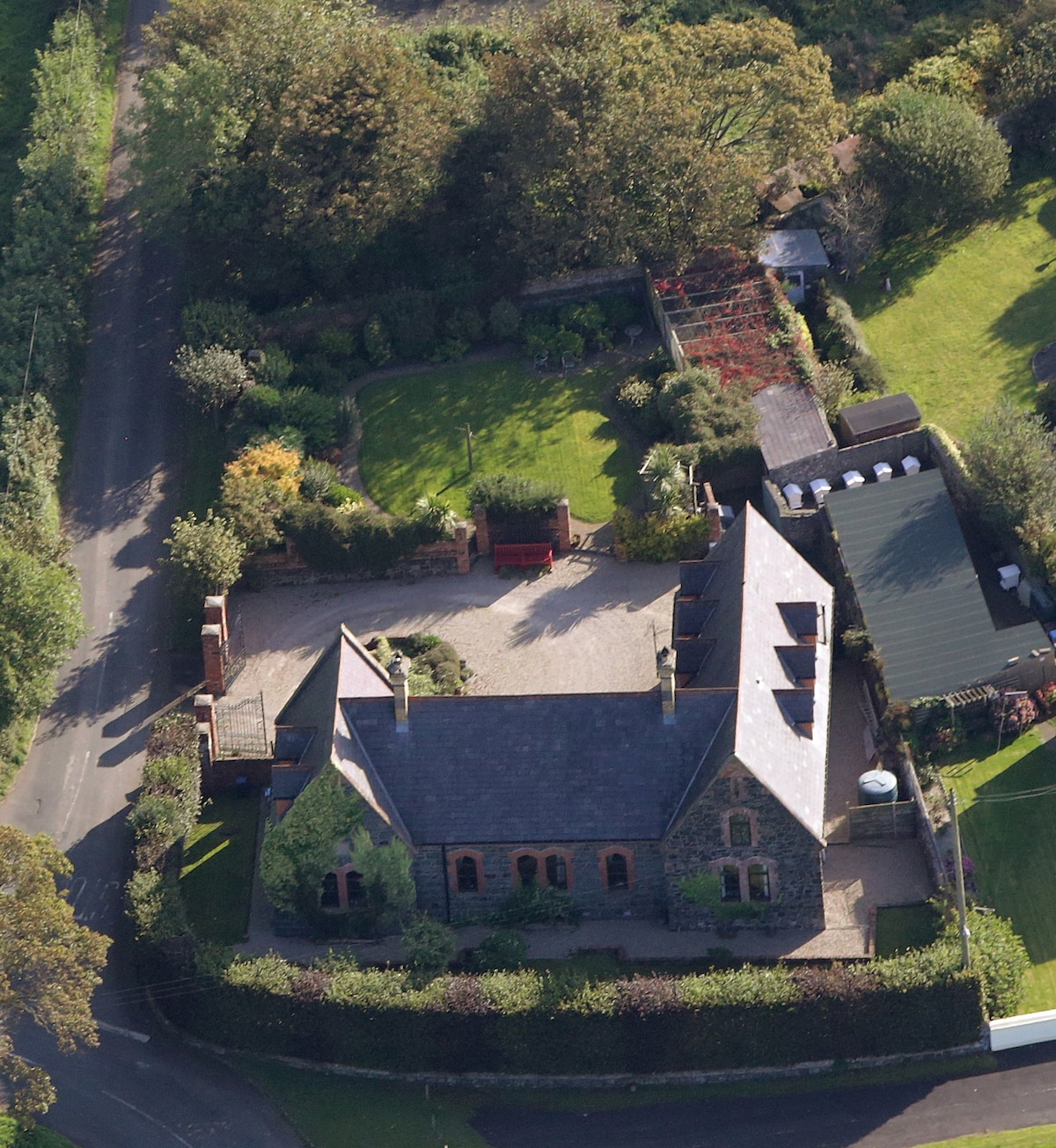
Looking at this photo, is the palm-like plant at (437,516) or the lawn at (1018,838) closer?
the lawn at (1018,838)

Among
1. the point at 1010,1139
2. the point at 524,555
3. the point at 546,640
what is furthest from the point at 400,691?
the point at 1010,1139

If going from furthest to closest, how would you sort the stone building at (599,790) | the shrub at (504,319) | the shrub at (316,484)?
the shrub at (504,319) → the shrub at (316,484) → the stone building at (599,790)

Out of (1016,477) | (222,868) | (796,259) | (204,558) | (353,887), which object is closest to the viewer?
(353,887)

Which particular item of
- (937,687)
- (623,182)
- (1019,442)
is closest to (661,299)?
(623,182)

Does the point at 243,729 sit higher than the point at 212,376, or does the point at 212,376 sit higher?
the point at 212,376

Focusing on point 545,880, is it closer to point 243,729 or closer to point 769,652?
point 769,652

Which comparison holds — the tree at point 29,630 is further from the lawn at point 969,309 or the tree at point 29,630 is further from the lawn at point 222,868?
the lawn at point 969,309

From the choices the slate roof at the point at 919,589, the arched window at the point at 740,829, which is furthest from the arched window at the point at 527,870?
the slate roof at the point at 919,589
